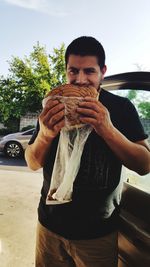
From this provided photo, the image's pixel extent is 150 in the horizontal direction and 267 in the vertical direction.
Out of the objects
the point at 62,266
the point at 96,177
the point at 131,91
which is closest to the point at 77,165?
the point at 96,177

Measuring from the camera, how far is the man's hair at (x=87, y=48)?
159 centimetres

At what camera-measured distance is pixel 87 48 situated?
1587mm

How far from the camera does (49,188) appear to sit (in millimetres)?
1546

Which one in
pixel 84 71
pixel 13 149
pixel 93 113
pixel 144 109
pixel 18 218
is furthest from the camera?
pixel 13 149

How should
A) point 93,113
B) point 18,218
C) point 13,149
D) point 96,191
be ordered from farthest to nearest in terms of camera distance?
point 13,149, point 18,218, point 96,191, point 93,113

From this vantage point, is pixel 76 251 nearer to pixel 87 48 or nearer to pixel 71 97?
pixel 71 97

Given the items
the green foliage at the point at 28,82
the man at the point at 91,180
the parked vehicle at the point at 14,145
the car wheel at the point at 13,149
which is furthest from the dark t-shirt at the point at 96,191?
the green foliage at the point at 28,82

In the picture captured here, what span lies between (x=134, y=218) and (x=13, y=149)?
9.94 meters

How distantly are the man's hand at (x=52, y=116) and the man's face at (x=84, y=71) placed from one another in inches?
12.6

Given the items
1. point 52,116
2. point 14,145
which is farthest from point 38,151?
point 14,145

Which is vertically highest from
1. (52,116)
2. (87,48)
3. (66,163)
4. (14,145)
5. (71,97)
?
(87,48)

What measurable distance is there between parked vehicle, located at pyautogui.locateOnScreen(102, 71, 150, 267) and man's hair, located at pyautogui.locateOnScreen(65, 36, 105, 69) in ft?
1.36

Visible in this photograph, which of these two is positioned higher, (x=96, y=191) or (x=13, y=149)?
(x=96, y=191)

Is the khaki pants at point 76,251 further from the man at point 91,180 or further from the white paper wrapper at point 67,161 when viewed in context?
the white paper wrapper at point 67,161
